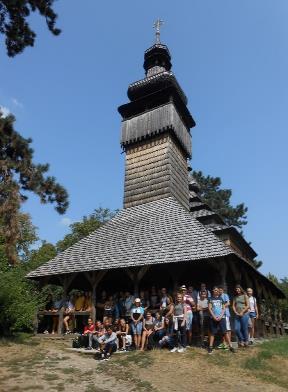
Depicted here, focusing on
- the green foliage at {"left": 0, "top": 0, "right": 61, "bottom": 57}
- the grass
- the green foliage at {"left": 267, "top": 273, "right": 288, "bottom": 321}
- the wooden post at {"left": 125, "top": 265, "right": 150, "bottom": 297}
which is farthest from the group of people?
the green foliage at {"left": 267, "top": 273, "right": 288, "bottom": 321}

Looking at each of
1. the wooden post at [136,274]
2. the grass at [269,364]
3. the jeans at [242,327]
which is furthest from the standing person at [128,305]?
the grass at [269,364]

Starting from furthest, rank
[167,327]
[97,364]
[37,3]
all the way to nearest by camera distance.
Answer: [167,327] → [97,364] → [37,3]

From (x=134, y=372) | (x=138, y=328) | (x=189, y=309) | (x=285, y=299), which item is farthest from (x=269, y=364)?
(x=285, y=299)

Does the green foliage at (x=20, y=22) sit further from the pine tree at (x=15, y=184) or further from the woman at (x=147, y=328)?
the woman at (x=147, y=328)

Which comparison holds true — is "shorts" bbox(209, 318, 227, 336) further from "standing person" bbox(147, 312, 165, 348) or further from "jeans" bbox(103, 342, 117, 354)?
"jeans" bbox(103, 342, 117, 354)

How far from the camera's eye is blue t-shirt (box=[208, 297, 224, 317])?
10625mm

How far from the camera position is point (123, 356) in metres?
10.2

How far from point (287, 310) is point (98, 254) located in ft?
77.7

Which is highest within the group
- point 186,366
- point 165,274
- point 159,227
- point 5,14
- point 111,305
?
point 5,14

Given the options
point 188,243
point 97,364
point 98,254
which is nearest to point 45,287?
point 98,254

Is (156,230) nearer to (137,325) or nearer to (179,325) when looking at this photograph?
(137,325)

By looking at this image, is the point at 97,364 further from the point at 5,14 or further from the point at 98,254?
the point at 5,14

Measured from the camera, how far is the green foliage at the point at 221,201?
45375 millimetres

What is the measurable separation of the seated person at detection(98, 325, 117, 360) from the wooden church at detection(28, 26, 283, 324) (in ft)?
10.7
